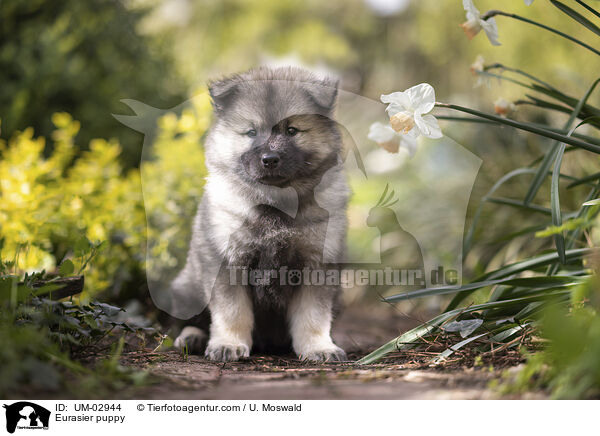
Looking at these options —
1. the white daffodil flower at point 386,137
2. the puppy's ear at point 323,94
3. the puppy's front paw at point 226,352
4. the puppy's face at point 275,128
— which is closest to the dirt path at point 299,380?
the puppy's front paw at point 226,352

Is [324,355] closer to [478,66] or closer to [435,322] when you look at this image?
[435,322]

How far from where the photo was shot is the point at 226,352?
6.63ft

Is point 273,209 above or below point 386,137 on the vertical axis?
below

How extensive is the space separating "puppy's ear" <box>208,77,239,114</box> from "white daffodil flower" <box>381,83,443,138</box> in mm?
729

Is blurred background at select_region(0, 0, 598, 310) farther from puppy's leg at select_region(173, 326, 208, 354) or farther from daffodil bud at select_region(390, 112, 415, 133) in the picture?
daffodil bud at select_region(390, 112, 415, 133)

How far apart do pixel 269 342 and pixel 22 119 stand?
8.58 feet

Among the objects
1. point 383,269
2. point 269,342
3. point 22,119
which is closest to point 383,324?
point 383,269

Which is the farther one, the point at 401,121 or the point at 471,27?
the point at 471,27

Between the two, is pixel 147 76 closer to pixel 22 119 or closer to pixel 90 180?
pixel 22 119

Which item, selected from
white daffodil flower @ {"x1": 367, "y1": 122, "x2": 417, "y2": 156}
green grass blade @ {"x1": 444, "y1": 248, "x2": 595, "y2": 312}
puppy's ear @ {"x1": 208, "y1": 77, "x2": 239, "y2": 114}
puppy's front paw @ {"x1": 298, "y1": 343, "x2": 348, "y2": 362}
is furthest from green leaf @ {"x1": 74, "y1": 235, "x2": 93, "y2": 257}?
green grass blade @ {"x1": 444, "y1": 248, "x2": 595, "y2": 312}

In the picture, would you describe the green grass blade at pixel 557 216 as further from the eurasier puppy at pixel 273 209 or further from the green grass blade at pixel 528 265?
→ the eurasier puppy at pixel 273 209

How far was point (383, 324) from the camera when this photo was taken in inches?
131
